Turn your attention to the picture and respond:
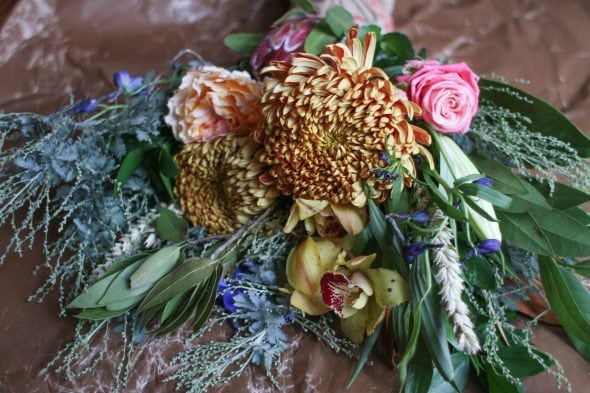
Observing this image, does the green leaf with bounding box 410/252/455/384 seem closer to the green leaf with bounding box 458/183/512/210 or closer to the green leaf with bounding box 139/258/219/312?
the green leaf with bounding box 458/183/512/210

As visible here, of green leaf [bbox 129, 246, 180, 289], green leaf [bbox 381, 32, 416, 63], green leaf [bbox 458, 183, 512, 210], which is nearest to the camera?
green leaf [bbox 458, 183, 512, 210]

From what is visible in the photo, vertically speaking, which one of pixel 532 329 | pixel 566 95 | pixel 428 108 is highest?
pixel 428 108

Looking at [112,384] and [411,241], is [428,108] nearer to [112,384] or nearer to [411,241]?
[411,241]

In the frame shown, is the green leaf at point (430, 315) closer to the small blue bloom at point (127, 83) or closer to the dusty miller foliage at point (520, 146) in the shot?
the dusty miller foliage at point (520, 146)

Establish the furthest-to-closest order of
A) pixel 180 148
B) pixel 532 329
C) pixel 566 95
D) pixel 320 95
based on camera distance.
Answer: pixel 566 95, pixel 180 148, pixel 532 329, pixel 320 95

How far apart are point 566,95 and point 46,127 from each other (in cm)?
81

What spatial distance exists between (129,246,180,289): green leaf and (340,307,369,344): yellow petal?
23cm

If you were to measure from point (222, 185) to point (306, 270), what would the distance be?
0.56 ft

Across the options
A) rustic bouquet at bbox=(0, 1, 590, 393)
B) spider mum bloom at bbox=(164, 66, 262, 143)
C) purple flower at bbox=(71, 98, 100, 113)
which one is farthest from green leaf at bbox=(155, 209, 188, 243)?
purple flower at bbox=(71, 98, 100, 113)

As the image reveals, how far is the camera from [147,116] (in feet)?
2.69

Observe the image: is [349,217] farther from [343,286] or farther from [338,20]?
[338,20]

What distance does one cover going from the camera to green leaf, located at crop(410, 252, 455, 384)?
61cm

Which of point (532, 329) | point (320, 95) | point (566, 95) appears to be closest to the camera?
point (320, 95)

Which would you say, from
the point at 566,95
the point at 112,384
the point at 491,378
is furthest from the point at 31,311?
the point at 566,95
